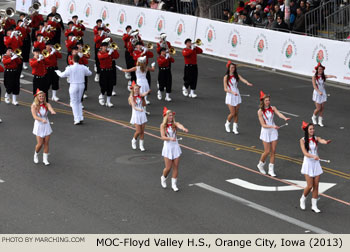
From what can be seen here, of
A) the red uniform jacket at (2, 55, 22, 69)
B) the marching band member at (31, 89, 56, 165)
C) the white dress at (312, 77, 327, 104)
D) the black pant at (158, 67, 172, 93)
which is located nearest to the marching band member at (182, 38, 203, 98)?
the black pant at (158, 67, 172, 93)

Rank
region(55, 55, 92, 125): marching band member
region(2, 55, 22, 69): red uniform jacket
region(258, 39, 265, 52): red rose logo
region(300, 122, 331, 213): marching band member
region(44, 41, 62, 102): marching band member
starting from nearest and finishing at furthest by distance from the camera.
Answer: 1. region(300, 122, 331, 213): marching band member
2. region(55, 55, 92, 125): marching band member
3. region(2, 55, 22, 69): red uniform jacket
4. region(44, 41, 62, 102): marching band member
5. region(258, 39, 265, 52): red rose logo

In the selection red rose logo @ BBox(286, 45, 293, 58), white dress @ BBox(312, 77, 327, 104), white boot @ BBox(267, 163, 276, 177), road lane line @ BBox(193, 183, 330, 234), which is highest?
red rose logo @ BBox(286, 45, 293, 58)

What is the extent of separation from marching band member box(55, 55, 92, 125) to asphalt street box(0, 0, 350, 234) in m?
0.38

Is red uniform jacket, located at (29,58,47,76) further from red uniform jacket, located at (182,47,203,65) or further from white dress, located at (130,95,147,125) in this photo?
white dress, located at (130,95,147,125)

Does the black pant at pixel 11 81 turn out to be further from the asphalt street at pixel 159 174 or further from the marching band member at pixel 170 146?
the marching band member at pixel 170 146

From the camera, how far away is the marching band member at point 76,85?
78.5 feet

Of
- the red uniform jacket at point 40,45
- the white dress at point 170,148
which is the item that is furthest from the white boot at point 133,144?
the red uniform jacket at point 40,45

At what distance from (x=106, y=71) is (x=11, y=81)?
10.5 ft

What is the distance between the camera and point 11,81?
26.0 meters

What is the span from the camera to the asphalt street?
16062mm

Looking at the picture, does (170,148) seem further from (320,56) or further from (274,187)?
(320,56)

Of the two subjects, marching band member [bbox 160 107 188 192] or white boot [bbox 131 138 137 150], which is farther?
white boot [bbox 131 138 137 150]

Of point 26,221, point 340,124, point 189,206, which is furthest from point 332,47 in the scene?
point 26,221

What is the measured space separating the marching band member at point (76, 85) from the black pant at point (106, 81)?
1.98 metres
